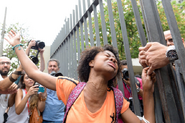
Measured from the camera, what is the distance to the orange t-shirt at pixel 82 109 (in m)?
1.28

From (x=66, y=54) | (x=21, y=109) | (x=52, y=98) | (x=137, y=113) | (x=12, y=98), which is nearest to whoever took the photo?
(x=137, y=113)

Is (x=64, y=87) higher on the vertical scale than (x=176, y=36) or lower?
lower

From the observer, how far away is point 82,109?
52.4 inches

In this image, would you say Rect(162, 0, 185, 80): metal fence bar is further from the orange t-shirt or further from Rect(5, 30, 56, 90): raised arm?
Rect(5, 30, 56, 90): raised arm

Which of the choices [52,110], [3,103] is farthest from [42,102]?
[3,103]

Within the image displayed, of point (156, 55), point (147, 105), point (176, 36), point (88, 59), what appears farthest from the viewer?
point (88, 59)

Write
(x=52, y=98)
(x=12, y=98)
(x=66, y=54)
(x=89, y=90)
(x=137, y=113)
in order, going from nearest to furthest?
1. (x=89, y=90)
2. (x=137, y=113)
3. (x=12, y=98)
4. (x=52, y=98)
5. (x=66, y=54)

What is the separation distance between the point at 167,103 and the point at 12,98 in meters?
2.54

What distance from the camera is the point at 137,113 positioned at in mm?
1651

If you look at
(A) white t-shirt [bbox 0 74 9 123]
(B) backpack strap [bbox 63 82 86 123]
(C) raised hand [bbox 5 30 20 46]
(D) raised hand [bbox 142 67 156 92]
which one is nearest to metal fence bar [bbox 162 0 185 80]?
(D) raised hand [bbox 142 67 156 92]

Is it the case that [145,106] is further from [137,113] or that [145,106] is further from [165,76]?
[165,76]

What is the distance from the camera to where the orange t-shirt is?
1.28 meters

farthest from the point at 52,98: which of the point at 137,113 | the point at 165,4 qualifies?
the point at 165,4

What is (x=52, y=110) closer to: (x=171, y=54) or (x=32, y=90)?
(x=32, y=90)
